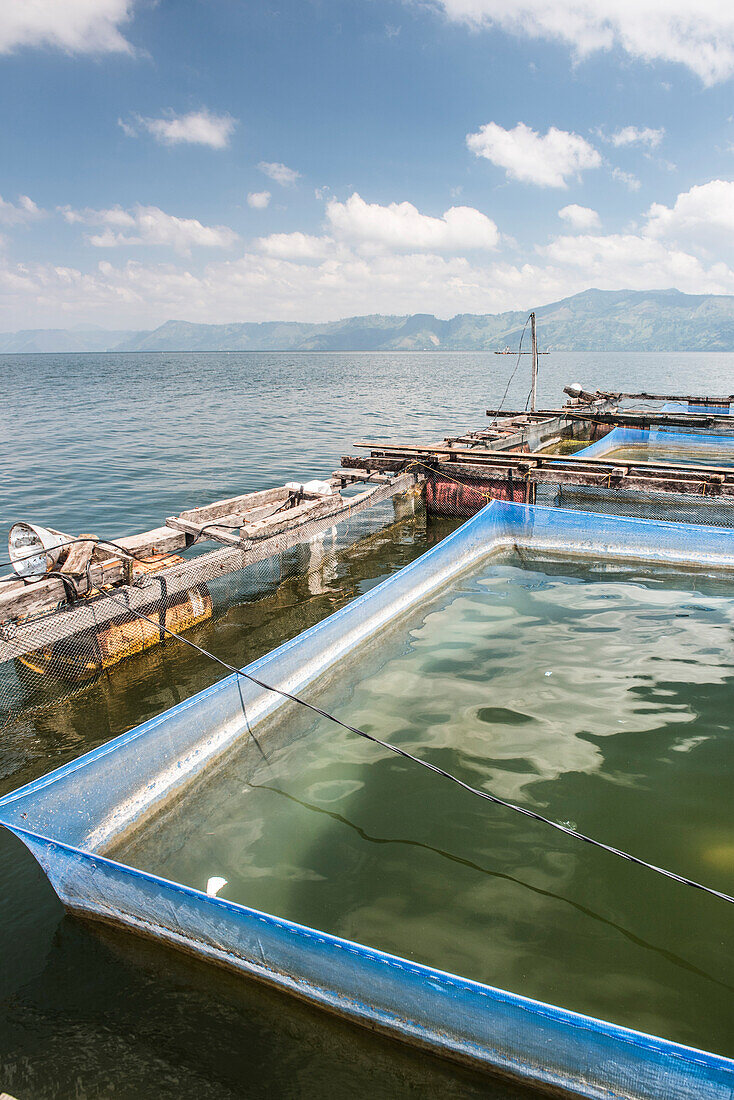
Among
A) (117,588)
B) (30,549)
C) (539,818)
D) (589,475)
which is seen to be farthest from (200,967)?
(589,475)

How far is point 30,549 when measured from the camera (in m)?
6.77

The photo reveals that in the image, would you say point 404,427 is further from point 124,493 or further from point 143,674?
point 143,674

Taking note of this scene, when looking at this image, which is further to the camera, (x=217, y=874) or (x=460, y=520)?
(x=460, y=520)

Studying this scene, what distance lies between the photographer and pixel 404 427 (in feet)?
99.5

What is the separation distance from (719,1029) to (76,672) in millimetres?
6594

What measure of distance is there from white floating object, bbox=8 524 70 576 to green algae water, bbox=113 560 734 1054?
3.23 meters

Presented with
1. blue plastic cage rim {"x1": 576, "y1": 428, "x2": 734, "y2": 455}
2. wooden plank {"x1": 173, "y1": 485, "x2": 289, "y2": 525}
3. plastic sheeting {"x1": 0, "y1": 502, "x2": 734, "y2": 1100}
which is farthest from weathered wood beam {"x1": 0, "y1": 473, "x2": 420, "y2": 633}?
blue plastic cage rim {"x1": 576, "y1": 428, "x2": 734, "y2": 455}

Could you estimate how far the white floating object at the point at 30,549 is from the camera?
263 inches

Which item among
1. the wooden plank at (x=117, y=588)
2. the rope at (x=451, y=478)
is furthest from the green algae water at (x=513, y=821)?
the rope at (x=451, y=478)

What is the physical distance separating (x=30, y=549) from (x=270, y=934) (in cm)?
524

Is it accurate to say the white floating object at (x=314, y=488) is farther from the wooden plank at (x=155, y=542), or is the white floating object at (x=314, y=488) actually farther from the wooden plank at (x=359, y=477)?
the wooden plank at (x=155, y=542)

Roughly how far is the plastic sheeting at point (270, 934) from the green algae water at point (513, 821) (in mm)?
346

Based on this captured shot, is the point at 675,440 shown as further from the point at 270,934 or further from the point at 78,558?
the point at 270,934

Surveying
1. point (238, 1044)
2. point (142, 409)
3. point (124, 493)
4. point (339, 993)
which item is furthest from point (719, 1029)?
point (142, 409)
